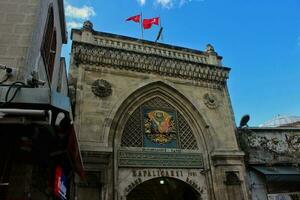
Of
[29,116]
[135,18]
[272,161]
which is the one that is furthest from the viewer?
[135,18]

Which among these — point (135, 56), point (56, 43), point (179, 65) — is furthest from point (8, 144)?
point (179, 65)

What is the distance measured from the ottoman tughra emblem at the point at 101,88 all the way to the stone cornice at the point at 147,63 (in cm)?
81

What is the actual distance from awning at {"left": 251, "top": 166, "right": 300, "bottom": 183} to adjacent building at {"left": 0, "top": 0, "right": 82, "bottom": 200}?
26.7 feet

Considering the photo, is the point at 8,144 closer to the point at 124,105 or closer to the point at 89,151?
the point at 89,151

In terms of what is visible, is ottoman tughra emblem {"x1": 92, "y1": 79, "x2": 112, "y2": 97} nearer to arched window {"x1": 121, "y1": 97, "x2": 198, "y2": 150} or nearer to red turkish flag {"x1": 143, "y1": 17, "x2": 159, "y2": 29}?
arched window {"x1": 121, "y1": 97, "x2": 198, "y2": 150}

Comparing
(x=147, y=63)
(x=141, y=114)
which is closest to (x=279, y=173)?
(x=141, y=114)

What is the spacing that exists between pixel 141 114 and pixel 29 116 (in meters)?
7.34

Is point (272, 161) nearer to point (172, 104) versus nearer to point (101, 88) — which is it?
point (172, 104)

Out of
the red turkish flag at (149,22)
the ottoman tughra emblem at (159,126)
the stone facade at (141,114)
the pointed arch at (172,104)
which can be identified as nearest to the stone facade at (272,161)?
the stone facade at (141,114)

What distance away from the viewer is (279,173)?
35.7 feet

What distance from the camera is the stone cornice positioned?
10656mm

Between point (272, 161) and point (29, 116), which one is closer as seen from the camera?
point (29, 116)

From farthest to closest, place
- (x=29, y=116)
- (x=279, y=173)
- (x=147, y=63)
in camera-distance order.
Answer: (x=147, y=63) < (x=279, y=173) < (x=29, y=116)

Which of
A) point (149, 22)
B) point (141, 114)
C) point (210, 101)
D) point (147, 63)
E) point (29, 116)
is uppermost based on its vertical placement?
point (149, 22)
